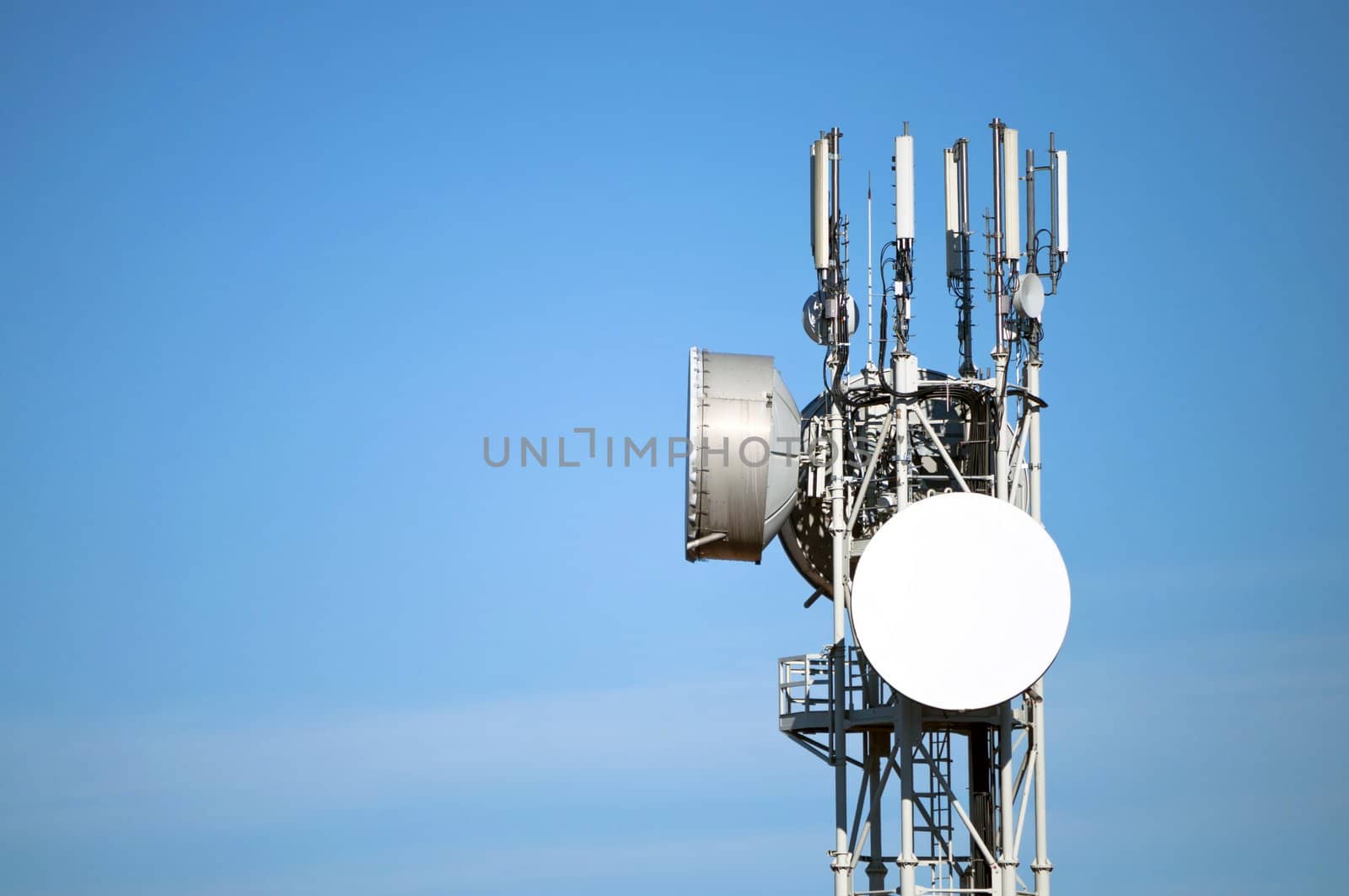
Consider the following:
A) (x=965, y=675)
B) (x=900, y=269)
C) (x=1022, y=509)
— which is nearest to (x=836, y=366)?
(x=900, y=269)

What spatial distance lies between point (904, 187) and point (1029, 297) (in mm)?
4313

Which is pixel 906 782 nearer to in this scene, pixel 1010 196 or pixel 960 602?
pixel 960 602

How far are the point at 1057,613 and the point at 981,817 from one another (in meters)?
7.48

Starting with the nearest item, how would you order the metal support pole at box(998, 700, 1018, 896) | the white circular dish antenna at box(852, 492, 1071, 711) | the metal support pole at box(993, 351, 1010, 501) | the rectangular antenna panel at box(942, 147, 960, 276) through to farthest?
the white circular dish antenna at box(852, 492, 1071, 711) → the metal support pole at box(998, 700, 1018, 896) → the metal support pole at box(993, 351, 1010, 501) → the rectangular antenna panel at box(942, 147, 960, 276)

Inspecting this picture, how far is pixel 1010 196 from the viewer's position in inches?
1965

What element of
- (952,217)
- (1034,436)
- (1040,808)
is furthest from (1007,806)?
(952,217)

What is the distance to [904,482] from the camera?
46.9 metres

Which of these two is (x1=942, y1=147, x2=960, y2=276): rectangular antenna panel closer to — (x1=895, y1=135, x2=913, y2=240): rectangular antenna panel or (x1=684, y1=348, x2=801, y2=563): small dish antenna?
(x1=895, y1=135, x2=913, y2=240): rectangular antenna panel

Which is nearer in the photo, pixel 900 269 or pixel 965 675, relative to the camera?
pixel 965 675

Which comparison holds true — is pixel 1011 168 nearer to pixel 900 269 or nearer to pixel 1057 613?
pixel 900 269

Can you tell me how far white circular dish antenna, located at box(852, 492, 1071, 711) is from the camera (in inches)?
1737

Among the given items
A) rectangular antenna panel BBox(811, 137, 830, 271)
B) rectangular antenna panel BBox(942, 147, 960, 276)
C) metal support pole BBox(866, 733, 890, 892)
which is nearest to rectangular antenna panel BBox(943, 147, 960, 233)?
rectangular antenna panel BBox(942, 147, 960, 276)

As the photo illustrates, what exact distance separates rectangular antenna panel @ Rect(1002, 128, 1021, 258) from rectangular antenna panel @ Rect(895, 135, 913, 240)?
3050 mm

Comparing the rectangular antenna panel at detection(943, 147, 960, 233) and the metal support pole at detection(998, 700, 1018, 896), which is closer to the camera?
the metal support pole at detection(998, 700, 1018, 896)
